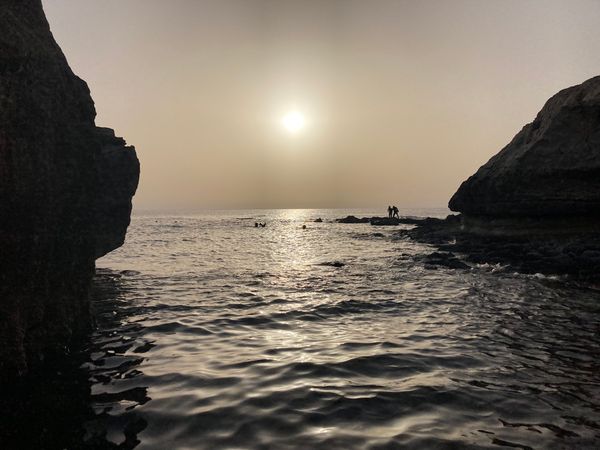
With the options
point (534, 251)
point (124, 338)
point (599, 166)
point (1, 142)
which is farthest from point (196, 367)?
point (599, 166)

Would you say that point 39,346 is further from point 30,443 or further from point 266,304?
point 266,304

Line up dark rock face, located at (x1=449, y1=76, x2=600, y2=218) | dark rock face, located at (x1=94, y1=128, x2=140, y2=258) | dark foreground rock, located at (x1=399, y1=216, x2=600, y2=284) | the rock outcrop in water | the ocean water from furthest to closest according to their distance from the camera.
Answer: dark rock face, located at (x1=449, y1=76, x2=600, y2=218) → dark rock face, located at (x1=94, y1=128, x2=140, y2=258) → dark foreground rock, located at (x1=399, y1=216, x2=600, y2=284) → the rock outcrop in water → the ocean water

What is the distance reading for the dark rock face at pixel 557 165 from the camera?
98.9ft

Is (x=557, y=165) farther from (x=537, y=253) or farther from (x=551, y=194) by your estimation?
(x=537, y=253)

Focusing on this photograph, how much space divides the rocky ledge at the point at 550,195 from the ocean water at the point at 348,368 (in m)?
7.82

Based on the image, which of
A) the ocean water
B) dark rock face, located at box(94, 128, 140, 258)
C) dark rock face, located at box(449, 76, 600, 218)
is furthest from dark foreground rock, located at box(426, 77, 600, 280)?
dark rock face, located at box(94, 128, 140, 258)

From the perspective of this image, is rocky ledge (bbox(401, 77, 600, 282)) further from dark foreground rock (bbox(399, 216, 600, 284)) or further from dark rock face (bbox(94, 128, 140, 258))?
dark rock face (bbox(94, 128, 140, 258))

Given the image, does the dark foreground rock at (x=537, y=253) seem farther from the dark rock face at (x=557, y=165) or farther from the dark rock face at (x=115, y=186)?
the dark rock face at (x=115, y=186)

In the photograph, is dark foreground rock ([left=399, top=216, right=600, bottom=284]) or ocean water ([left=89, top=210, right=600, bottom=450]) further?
dark foreground rock ([left=399, top=216, right=600, bottom=284])

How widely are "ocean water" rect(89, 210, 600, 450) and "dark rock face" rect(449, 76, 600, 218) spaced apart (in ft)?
47.5

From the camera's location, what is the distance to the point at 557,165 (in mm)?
31672

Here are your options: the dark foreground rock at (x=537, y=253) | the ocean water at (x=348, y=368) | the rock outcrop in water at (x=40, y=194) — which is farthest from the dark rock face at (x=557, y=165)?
the rock outcrop in water at (x=40, y=194)

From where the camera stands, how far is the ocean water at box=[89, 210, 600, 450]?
20.8 ft

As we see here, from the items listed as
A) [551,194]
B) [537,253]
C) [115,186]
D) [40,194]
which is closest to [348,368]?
[40,194]
